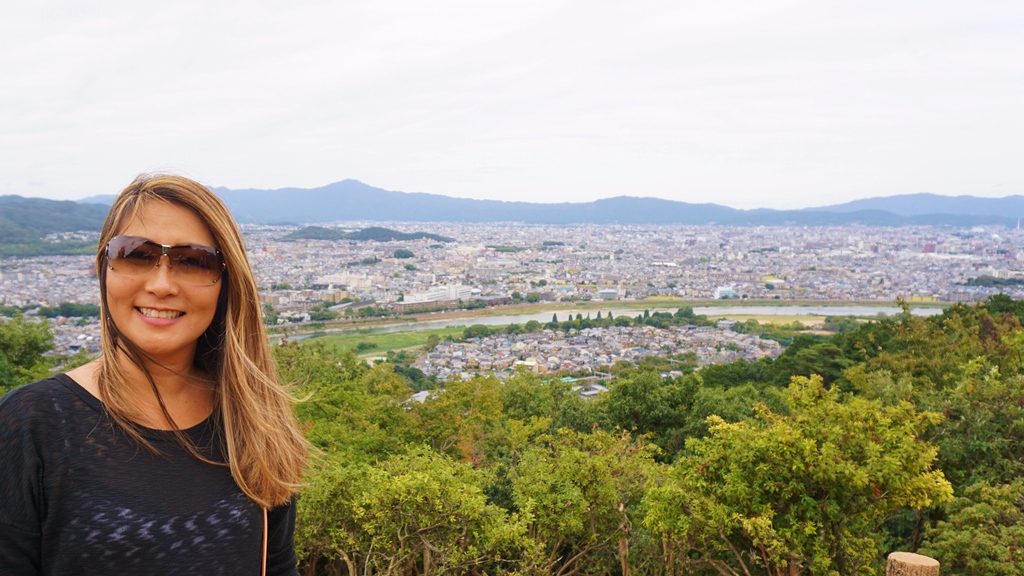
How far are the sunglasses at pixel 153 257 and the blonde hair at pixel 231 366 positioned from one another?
3 cm

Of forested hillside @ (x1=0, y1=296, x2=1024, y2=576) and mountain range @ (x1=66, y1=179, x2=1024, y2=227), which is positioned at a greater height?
mountain range @ (x1=66, y1=179, x2=1024, y2=227)

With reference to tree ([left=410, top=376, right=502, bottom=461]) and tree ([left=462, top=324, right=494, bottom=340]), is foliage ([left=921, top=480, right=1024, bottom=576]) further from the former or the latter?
tree ([left=462, top=324, right=494, bottom=340])

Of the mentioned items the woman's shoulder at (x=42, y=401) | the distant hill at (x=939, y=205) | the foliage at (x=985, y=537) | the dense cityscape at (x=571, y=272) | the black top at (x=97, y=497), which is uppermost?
the distant hill at (x=939, y=205)

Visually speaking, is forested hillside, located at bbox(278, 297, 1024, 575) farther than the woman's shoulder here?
Yes

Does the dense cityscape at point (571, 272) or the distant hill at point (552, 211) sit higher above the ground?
the distant hill at point (552, 211)

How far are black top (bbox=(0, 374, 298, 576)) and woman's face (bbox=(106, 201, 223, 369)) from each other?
0.12 meters

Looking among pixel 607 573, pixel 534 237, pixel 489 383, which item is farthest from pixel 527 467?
pixel 534 237

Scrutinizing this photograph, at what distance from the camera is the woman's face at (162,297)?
103 cm

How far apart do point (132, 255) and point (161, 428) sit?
0.29 m

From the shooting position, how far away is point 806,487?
4371 millimetres

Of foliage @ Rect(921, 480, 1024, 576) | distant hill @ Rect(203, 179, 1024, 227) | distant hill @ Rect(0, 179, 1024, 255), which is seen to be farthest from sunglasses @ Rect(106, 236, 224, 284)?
distant hill @ Rect(203, 179, 1024, 227)

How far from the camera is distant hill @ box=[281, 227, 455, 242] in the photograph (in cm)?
6040

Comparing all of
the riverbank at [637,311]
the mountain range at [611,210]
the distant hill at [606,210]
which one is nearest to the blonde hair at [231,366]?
the riverbank at [637,311]

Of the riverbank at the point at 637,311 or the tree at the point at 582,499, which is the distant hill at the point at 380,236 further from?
the tree at the point at 582,499
